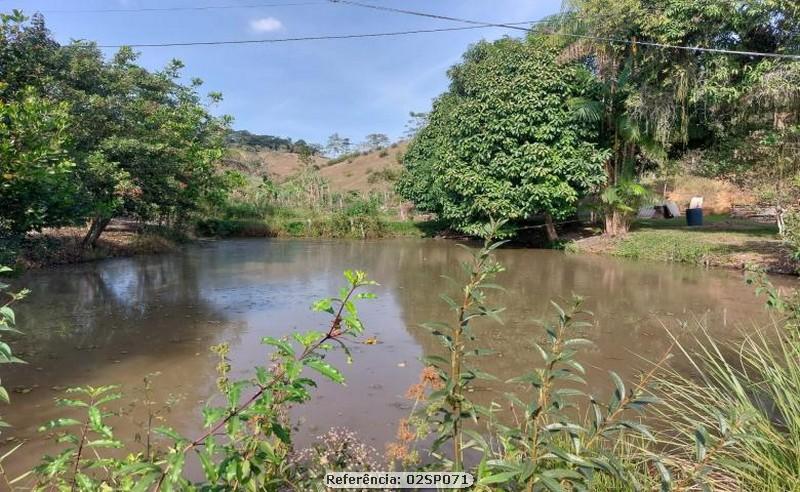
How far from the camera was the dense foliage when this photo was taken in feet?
16.5

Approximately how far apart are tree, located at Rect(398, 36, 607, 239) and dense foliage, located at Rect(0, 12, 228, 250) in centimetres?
793

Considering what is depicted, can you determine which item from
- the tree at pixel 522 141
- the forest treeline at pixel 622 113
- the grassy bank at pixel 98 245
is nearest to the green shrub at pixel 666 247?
the forest treeline at pixel 622 113

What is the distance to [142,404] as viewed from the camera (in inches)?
150

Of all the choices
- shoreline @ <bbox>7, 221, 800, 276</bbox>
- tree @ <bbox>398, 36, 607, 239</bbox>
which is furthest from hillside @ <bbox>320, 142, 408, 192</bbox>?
shoreline @ <bbox>7, 221, 800, 276</bbox>

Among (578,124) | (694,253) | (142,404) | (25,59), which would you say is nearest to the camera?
(142,404)

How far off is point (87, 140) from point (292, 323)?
7.41 metres

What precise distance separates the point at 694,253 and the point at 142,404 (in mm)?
12065

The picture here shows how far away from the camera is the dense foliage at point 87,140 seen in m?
5.02

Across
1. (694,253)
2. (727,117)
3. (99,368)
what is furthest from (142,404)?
(727,117)

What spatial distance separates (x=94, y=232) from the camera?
1276 centimetres

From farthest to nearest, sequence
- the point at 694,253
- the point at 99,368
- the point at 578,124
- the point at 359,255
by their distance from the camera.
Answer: the point at 359,255 < the point at 578,124 < the point at 694,253 < the point at 99,368

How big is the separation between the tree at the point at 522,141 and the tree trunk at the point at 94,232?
9.61 metres

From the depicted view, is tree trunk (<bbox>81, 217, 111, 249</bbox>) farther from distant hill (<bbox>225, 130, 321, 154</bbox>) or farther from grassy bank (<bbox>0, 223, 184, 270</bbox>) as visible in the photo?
distant hill (<bbox>225, 130, 321, 154</bbox>)

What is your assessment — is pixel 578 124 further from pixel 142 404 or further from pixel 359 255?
pixel 142 404
